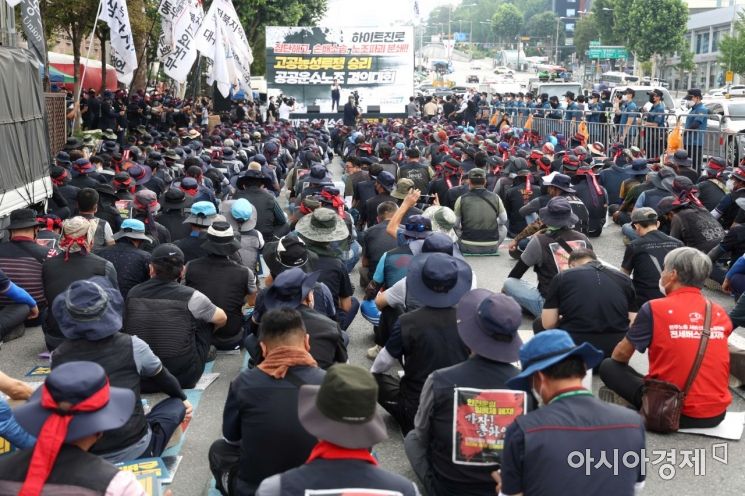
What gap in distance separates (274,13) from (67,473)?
4554 centimetres

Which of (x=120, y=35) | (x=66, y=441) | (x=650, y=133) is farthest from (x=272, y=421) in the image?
(x=650, y=133)

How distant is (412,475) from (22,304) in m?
4.60

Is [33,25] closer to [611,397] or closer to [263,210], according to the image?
[263,210]

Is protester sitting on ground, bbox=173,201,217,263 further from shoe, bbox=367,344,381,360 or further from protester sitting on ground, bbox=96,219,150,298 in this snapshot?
shoe, bbox=367,344,381,360

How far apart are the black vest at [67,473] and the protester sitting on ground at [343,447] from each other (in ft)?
2.07

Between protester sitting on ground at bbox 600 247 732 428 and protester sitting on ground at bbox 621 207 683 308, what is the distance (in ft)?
6.65

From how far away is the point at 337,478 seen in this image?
11.6 feet

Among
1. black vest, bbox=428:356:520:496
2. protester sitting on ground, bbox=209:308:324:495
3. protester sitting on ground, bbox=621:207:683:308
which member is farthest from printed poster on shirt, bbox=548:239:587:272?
protester sitting on ground, bbox=209:308:324:495

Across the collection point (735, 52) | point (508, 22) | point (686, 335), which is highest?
point (508, 22)

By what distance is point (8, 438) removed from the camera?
15.7 ft

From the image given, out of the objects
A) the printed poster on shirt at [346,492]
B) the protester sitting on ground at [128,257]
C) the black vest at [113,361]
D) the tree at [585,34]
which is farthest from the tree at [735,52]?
the printed poster on shirt at [346,492]

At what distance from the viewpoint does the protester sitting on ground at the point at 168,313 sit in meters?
6.85

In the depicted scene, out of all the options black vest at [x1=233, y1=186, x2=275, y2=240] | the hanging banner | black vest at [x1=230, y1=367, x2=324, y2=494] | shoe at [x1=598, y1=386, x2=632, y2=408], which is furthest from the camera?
the hanging banner

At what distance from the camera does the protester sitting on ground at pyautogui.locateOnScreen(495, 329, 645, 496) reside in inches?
150
